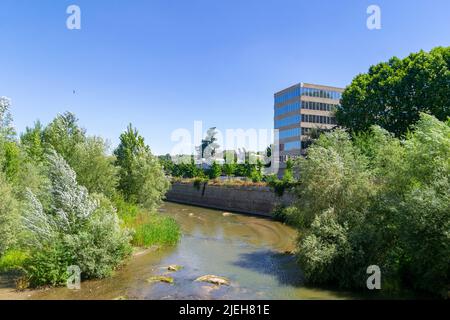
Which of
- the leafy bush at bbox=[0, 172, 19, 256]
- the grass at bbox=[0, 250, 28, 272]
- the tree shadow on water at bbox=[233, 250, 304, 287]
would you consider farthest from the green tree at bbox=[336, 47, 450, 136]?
the grass at bbox=[0, 250, 28, 272]

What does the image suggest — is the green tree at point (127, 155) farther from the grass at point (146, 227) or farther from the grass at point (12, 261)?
the grass at point (12, 261)

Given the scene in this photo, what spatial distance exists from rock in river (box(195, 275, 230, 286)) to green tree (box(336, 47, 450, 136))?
2936cm

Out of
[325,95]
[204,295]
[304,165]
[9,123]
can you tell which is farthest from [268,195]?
[325,95]

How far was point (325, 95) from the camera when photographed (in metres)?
86.8

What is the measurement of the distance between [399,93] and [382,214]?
1143 inches

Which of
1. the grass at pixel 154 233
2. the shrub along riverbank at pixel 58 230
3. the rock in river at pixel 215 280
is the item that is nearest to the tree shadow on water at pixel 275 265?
the rock in river at pixel 215 280

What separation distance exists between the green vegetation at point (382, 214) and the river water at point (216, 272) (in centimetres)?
182

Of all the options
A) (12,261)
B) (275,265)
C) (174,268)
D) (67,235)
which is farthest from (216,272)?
(12,261)

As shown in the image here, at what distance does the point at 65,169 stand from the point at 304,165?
13.7 meters

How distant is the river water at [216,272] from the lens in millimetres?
17062

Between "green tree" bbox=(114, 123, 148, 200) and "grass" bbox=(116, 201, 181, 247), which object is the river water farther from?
"green tree" bbox=(114, 123, 148, 200)

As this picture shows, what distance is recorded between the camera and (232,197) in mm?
57781

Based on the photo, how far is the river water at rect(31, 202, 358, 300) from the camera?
17.1 m

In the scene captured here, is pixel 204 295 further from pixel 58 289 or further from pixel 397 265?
pixel 397 265
